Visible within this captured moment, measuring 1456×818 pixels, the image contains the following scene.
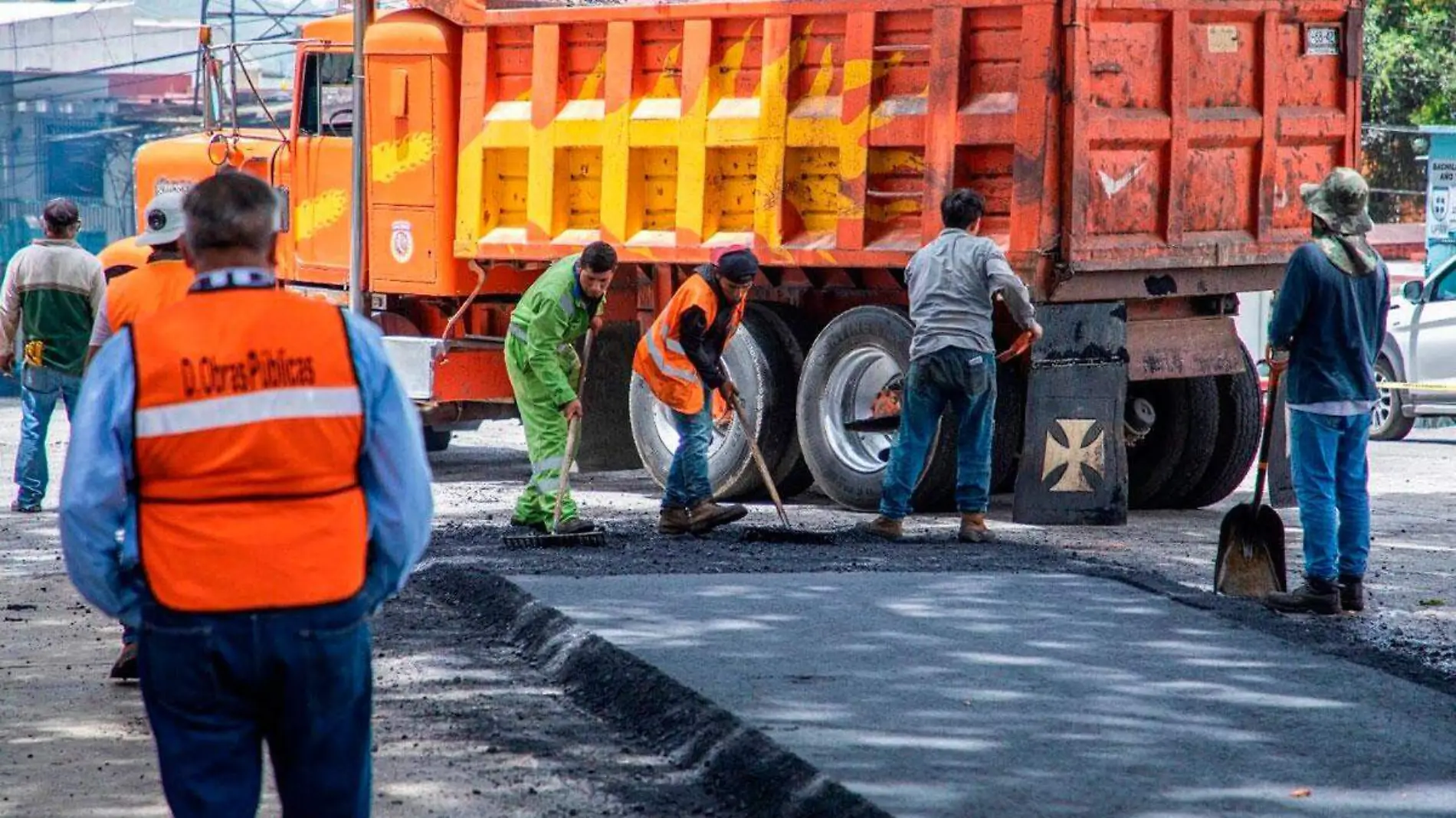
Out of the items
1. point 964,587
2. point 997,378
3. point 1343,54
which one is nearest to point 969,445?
point 997,378

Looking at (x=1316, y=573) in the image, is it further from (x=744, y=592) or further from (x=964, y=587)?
(x=744, y=592)

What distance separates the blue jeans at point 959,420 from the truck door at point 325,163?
5.18 metres

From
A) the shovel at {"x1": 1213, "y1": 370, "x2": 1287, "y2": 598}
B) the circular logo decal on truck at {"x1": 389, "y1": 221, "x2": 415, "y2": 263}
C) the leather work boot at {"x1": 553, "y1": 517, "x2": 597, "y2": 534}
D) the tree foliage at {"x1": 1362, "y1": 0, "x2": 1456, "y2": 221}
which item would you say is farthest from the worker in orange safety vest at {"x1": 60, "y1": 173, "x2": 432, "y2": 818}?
the tree foliage at {"x1": 1362, "y1": 0, "x2": 1456, "y2": 221}

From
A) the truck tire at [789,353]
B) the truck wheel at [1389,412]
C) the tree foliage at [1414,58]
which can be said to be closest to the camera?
the truck tire at [789,353]

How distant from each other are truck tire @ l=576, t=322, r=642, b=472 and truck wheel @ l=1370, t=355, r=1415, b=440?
6375 mm

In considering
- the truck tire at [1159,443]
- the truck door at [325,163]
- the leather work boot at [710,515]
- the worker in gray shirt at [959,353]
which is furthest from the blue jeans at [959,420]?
the truck door at [325,163]

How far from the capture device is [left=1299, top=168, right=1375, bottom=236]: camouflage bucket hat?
8.37 m

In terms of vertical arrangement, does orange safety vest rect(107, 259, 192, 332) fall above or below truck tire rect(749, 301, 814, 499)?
above

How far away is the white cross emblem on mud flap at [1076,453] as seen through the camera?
1166cm

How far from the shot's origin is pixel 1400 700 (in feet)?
21.8

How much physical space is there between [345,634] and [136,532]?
39 centimetres

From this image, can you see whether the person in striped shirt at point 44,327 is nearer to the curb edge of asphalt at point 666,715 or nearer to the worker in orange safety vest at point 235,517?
the curb edge of asphalt at point 666,715

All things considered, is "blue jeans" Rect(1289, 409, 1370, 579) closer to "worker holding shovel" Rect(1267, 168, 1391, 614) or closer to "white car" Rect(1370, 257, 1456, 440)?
"worker holding shovel" Rect(1267, 168, 1391, 614)

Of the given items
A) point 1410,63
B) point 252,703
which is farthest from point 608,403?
point 1410,63
